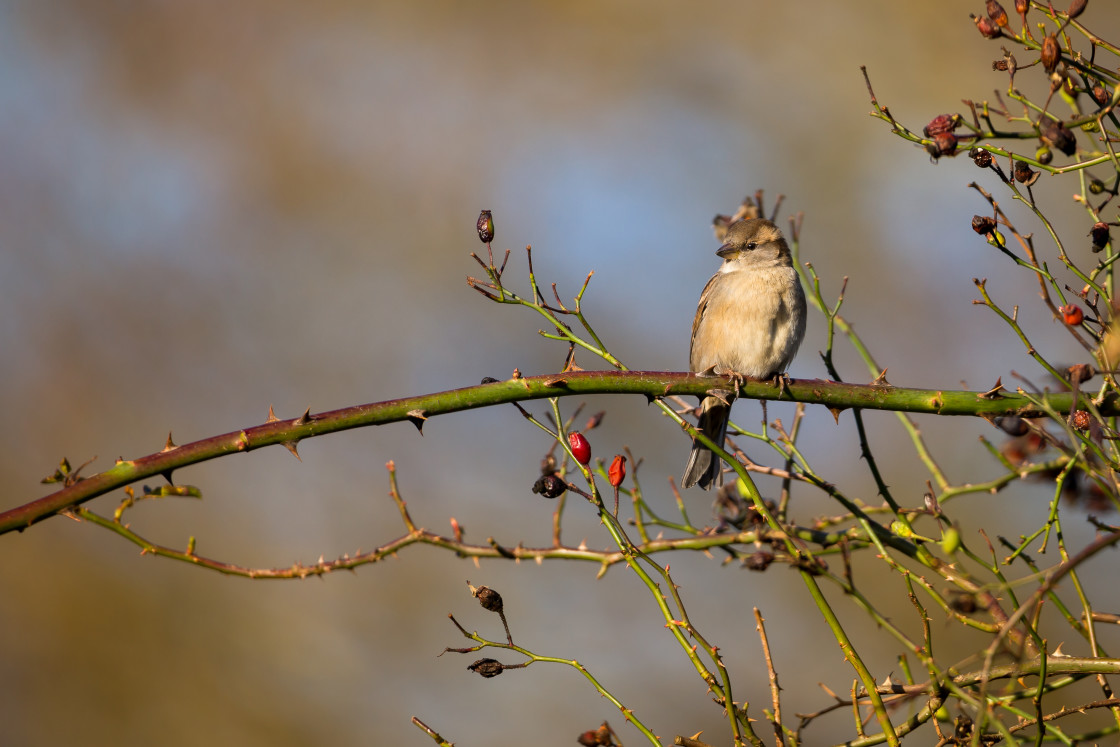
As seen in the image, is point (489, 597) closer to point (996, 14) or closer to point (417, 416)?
point (417, 416)

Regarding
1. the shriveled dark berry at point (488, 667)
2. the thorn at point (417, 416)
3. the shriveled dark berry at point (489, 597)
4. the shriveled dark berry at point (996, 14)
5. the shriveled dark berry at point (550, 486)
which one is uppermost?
the shriveled dark berry at point (996, 14)

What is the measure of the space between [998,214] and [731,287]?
254 cm

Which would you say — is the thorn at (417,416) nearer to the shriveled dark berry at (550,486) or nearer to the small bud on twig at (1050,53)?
the shriveled dark berry at (550,486)

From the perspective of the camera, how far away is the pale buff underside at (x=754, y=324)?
4.91 metres

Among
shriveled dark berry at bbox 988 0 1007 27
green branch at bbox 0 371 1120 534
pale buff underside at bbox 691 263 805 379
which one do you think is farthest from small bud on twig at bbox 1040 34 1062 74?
pale buff underside at bbox 691 263 805 379


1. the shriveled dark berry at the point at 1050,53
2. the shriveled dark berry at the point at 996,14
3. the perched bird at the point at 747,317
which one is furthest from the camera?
the perched bird at the point at 747,317

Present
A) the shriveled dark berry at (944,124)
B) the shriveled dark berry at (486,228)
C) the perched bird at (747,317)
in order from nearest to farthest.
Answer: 1. the shriveled dark berry at (944,124)
2. the shriveled dark berry at (486,228)
3. the perched bird at (747,317)

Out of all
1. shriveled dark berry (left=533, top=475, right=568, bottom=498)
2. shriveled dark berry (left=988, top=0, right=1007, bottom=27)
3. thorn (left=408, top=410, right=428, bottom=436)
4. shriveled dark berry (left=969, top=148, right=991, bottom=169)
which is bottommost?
shriveled dark berry (left=533, top=475, right=568, bottom=498)

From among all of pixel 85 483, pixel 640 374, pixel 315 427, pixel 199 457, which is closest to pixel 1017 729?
pixel 640 374

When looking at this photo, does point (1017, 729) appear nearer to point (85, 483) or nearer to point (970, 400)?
point (970, 400)

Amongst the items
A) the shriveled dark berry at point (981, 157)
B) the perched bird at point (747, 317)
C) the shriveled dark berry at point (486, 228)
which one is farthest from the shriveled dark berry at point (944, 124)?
the perched bird at point (747, 317)

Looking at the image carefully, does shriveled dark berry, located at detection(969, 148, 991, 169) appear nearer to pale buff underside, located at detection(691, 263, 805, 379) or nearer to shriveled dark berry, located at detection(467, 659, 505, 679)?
shriveled dark berry, located at detection(467, 659, 505, 679)

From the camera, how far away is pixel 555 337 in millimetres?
2738

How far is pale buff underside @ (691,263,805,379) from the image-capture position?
4.91 meters
